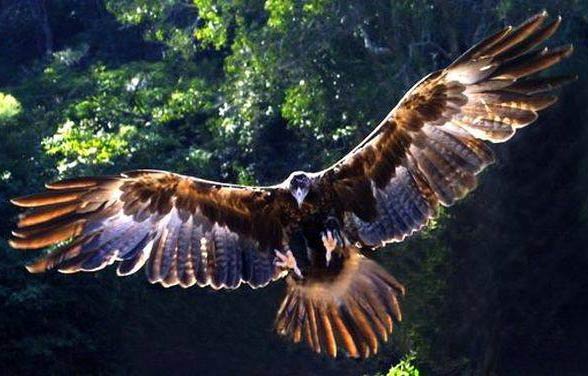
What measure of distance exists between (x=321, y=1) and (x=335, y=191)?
917 centimetres

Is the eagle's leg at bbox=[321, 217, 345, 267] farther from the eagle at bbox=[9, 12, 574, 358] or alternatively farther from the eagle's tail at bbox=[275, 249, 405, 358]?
the eagle's tail at bbox=[275, 249, 405, 358]

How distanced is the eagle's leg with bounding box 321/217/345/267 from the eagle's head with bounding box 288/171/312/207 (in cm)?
29

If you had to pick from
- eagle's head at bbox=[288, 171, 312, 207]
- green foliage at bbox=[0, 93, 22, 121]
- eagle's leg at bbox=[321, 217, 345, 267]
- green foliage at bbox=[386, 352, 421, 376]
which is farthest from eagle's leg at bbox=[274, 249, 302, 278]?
green foliage at bbox=[0, 93, 22, 121]

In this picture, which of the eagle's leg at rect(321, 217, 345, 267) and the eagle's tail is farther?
the eagle's tail

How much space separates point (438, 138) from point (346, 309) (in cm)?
139

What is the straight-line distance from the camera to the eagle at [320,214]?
31.2 ft

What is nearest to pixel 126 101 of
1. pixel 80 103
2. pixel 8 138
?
pixel 80 103

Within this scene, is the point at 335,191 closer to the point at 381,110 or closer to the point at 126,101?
the point at 381,110

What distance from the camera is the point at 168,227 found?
1027 centimetres

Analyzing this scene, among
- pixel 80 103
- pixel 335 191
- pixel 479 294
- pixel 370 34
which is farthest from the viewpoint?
pixel 80 103

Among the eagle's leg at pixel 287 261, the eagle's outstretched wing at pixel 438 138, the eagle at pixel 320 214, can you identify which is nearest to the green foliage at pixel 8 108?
the eagle at pixel 320 214

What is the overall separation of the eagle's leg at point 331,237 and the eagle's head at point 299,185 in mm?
286

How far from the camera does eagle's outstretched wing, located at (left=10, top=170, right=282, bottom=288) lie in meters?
9.87

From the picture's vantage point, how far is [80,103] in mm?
20875
